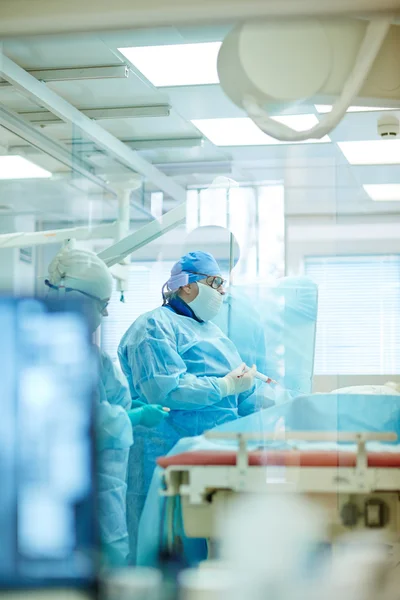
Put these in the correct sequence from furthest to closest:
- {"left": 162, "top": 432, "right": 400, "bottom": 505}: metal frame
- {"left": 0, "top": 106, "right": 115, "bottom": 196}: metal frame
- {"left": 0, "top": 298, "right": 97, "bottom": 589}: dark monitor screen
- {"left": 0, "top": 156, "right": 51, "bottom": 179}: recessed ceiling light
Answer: {"left": 0, "top": 156, "right": 51, "bottom": 179}: recessed ceiling light, {"left": 0, "top": 106, "right": 115, "bottom": 196}: metal frame, {"left": 162, "top": 432, "right": 400, "bottom": 505}: metal frame, {"left": 0, "top": 298, "right": 97, "bottom": 589}: dark monitor screen

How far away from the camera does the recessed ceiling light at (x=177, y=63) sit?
6.63ft

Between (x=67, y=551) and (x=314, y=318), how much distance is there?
808 millimetres

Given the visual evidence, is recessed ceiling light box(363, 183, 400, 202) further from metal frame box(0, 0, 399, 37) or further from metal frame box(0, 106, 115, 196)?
metal frame box(0, 106, 115, 196)

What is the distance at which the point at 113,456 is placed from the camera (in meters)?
2.03

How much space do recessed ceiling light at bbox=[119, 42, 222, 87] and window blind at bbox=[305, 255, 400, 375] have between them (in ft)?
1.99

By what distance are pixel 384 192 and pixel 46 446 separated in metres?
1.02

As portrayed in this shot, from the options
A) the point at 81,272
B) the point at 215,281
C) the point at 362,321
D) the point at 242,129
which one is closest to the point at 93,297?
the point at 81,272

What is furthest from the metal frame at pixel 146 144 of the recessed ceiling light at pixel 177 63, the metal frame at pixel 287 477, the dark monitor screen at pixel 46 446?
the metal frame at pixel 287 477

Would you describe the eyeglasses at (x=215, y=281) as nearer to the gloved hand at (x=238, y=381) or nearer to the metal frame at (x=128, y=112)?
the gloved hand at (x=238, y=381)

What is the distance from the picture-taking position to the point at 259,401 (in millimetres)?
2012

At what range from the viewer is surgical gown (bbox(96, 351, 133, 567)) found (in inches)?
77.6

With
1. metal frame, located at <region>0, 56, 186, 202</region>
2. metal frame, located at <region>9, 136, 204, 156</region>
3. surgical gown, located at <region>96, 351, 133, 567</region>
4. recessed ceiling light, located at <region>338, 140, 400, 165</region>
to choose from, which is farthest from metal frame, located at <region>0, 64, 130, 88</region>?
surgical gown, located at <region>96, 351, 133, 567</region>

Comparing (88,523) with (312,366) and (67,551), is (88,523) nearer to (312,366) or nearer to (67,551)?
(67,551)

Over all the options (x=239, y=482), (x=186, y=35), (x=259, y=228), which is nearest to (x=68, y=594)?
(x=239, y=482)
